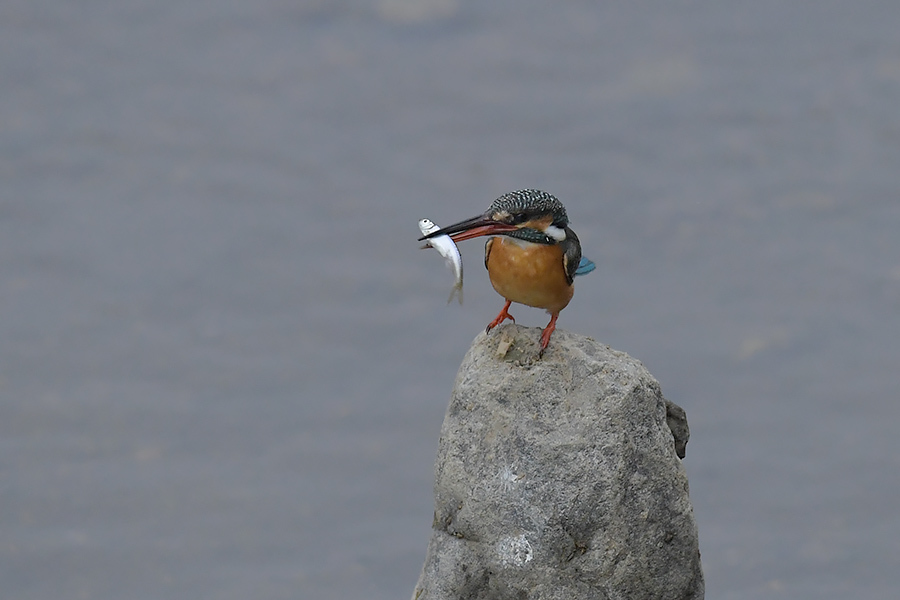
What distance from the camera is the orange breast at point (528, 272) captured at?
9.15 m

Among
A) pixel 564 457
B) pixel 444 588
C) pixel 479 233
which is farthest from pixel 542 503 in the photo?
pixel 479 233

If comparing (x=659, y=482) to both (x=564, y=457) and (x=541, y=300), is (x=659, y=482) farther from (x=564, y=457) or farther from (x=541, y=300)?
(x=541, y=300)

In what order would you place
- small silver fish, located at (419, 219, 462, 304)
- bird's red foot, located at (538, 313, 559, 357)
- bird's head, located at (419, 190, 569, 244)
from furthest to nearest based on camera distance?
small silver fish, located at (419, 219, 462, 304)
bird's red foot, located at (538, 313, 559, 357)
bird's head, located at (419, 190, 569, 244)

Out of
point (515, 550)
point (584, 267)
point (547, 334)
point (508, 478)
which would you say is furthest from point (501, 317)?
point (515, 550)

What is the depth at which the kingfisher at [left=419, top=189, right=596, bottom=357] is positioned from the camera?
29.6 ft

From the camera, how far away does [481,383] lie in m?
9.27

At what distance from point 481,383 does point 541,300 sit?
22.9 inches

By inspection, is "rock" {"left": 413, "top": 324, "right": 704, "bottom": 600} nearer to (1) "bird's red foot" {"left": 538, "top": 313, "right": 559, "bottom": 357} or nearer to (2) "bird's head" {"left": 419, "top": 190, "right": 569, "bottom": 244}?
(1) "bird's red foot" {"left": 538, "top": 313, "right": 559, "bottom": 357}

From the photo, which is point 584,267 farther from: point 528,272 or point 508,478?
point 508,478

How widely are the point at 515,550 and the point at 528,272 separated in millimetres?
1555

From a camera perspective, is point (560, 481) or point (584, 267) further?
point (584, 267)

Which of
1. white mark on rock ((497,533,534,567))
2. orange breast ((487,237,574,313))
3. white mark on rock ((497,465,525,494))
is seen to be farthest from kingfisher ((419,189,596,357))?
white mark on rock ((497,533,534,567))

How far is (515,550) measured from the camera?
9.11 metres

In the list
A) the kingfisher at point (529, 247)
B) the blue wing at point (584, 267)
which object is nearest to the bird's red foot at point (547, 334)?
the kingfisher at point (529, 247)
